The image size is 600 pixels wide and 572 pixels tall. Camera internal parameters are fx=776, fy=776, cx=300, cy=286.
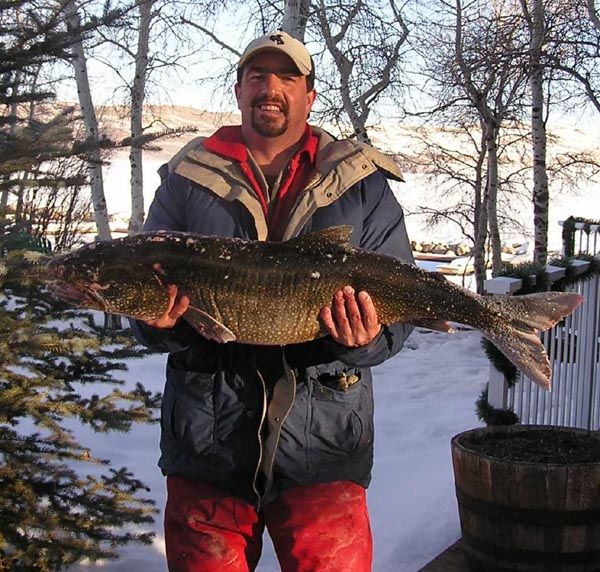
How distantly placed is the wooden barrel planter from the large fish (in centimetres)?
169

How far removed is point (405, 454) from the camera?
741cm

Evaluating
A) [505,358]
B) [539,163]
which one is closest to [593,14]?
[539,163]

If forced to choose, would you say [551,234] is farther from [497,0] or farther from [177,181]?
[177,181]

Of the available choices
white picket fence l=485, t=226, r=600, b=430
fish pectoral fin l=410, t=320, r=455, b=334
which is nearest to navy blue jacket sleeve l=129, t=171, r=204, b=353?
fish pectoral fin l=410, t=320, r=455, b=334

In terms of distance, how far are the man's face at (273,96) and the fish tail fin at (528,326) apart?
996mm

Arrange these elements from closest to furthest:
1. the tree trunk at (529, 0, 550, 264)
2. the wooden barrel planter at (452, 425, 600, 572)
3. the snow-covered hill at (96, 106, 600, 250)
→ the wooden barrel planter at (452, 425, 600, 572), the tree trunk at (529, 0, 550, 264), the snow-covered hill at (96, 106, 600, 250)

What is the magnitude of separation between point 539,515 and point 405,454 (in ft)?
11.2

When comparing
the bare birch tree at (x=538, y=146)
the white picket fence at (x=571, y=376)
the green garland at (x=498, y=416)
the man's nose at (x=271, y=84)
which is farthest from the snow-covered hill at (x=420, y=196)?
the man's nose at (x=271, y=84)

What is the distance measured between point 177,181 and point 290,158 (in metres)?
0.44

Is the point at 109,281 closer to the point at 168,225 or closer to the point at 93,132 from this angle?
the point at 168,225

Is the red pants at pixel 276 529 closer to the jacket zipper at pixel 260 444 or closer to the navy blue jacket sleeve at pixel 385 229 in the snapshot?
the jacket zipper at pixel 260 444

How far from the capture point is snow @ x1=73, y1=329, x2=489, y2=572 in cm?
521

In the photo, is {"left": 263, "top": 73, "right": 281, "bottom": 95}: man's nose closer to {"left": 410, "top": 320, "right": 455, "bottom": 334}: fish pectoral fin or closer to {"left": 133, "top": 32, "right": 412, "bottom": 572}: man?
{"left": 133, "top": 32, "right": 412, "bottom": 572}: man

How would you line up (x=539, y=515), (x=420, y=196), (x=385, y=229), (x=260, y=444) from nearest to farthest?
(x=260, y=444) → (x=385, y=229) → (x=539, y=515) → (x=420, y=196)
